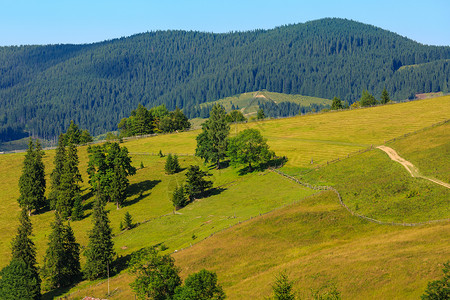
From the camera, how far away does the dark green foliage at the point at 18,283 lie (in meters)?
72.5

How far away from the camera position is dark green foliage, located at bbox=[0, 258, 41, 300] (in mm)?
72500

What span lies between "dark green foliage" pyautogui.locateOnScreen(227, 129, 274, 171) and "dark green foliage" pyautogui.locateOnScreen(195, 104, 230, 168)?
686 centimetres

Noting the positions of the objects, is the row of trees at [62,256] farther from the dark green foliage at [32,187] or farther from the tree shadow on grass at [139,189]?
the dark green foliage at [32,187]

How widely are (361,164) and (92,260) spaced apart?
6280 cm

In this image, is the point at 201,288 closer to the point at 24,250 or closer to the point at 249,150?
the point at 24,250

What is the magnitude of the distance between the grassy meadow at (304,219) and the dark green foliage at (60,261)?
3.83m

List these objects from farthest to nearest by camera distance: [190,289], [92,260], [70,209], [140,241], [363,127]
Result: [363,127] → [70,209] → [140,241] → [92,260] → [190,289]

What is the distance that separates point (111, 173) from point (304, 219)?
58.9 metres

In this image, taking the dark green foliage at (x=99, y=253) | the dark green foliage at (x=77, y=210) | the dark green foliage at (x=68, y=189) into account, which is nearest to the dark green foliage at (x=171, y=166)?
the dark green foliage at (x=68, y=189)

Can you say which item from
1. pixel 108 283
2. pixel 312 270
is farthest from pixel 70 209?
pixel 312 270

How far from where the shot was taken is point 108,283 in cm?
7331

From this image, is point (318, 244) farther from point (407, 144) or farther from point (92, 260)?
point (407, 144)

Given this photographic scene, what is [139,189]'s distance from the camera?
127438 mm

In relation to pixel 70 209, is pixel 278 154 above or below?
above
